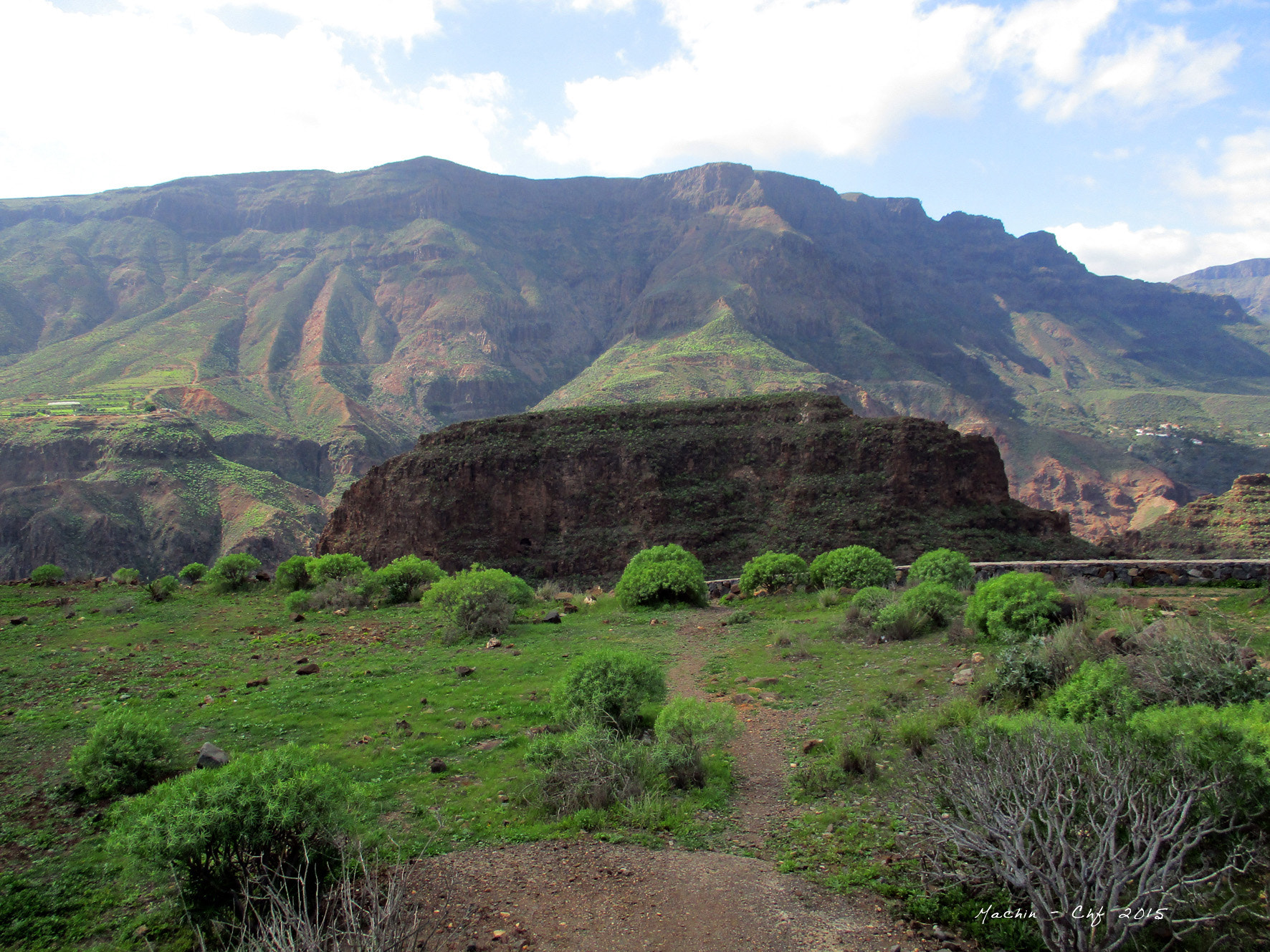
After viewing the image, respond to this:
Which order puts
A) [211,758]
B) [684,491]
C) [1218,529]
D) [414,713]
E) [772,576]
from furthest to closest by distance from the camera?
[1218,529]
[684,491]
[772,576]
[414,713]
[211,758]

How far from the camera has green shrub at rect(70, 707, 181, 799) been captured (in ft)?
26.6

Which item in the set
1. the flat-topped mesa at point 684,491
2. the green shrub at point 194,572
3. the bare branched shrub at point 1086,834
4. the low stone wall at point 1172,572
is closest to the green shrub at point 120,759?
the bare branched shrub at point 1086,834

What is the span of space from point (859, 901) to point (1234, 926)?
273 cm

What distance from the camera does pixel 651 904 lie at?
19.4ft

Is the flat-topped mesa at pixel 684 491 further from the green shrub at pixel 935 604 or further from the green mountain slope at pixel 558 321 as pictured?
the green mountain slope at pixel 558 321

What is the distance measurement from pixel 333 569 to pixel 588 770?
2069 centimetres

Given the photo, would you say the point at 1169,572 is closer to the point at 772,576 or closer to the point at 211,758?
the point at 772,576

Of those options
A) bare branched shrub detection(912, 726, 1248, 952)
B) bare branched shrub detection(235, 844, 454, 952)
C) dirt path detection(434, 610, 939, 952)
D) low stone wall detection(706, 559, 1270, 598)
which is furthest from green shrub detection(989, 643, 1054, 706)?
low stone wall detection(706, 559, 1270, 598)

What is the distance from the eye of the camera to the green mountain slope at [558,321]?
88.5 meters

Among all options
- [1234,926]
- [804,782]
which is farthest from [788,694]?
[1234,926]

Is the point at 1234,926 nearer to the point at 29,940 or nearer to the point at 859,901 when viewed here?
the point at 859,901

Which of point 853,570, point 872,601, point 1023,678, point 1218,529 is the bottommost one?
point 1218,529

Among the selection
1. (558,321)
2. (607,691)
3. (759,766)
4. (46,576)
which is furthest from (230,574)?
(558,321)

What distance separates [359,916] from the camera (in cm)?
552
